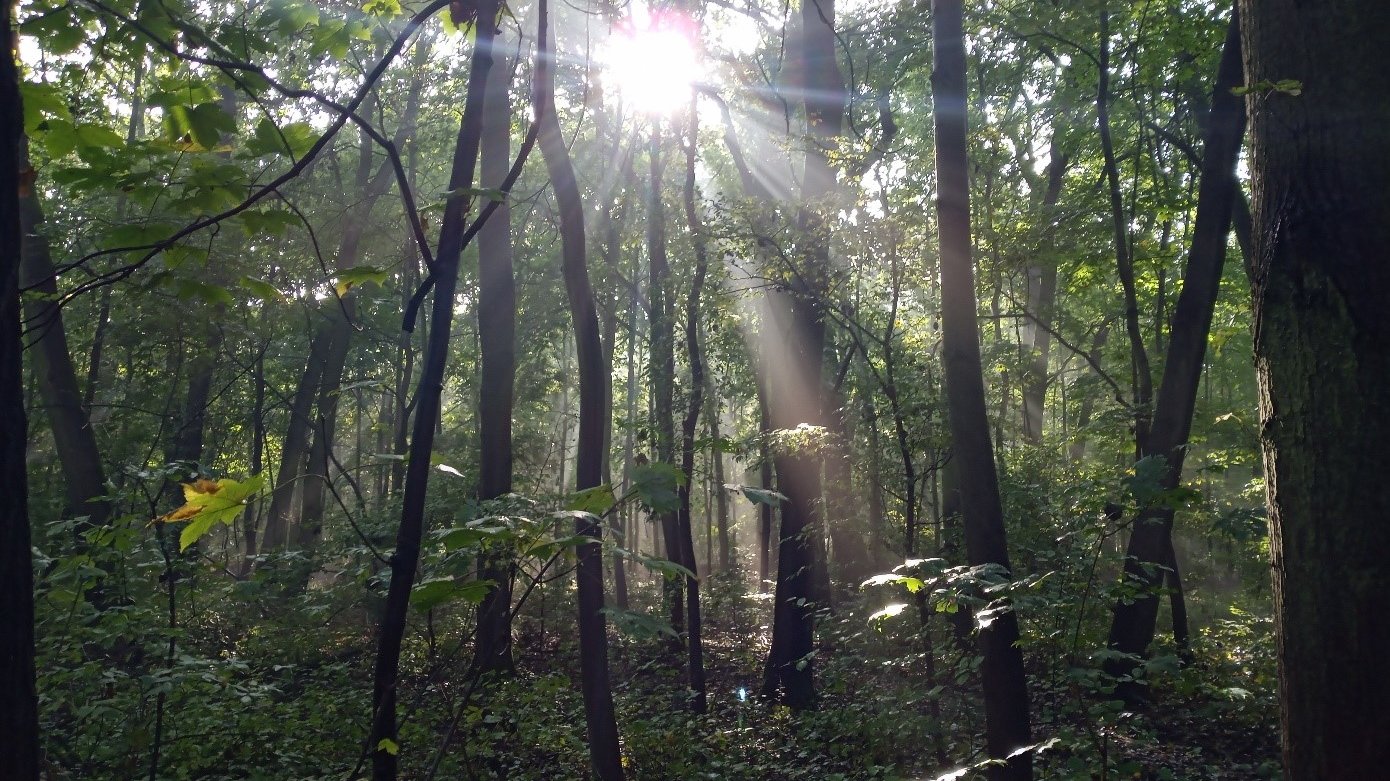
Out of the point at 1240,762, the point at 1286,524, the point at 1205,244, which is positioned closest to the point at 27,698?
the point at 1286,524

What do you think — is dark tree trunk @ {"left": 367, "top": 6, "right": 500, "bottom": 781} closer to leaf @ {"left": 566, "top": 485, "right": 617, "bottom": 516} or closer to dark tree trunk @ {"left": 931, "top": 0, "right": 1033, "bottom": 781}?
leaf @ {"left": 566, "top": 485, "right": 617, "bottom": 516}

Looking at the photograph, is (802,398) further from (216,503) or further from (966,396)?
(216,503)

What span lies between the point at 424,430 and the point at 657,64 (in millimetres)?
5678

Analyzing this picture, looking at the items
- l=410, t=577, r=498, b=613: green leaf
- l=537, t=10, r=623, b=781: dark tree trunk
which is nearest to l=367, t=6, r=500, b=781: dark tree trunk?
l=410, t=577, r=498, b=613: green leaf

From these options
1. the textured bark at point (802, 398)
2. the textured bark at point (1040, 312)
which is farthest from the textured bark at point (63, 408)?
the textured bark at point (1040, 312)

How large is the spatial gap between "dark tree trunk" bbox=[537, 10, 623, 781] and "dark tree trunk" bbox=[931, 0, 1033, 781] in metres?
2.36

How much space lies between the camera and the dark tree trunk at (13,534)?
75.3 inches

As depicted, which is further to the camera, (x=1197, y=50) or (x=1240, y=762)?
(x=1197, y=50)

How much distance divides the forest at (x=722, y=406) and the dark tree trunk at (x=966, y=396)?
1.2 inches

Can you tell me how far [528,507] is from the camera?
3020 millimetres

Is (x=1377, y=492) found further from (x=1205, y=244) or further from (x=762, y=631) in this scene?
(x=762, y=631)

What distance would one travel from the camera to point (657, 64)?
7523 mm

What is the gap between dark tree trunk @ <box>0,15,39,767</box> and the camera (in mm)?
1912

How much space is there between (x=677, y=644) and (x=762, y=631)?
149 inches
